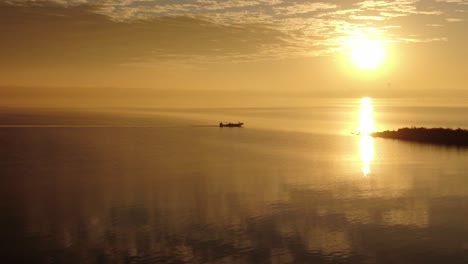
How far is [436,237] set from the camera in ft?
120

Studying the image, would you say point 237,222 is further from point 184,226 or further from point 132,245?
point 132,245

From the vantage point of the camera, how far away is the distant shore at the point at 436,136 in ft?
344

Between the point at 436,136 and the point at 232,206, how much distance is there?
78640 millimetres

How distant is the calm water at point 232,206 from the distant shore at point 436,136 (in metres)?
14.3

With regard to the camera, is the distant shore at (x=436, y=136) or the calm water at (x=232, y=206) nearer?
the calm water at (x=232, y=206)

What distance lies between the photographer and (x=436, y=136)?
10969cm

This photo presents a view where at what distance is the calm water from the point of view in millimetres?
33156

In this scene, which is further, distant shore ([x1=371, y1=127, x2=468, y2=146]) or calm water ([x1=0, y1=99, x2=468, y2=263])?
distant shore ([x1=371, y1=127, x2=468, y2=146])

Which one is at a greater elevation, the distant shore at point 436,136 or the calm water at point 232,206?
the distant shore at point 436,136

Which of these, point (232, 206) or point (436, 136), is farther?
point (436, 136)

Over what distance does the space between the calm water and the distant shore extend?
14.3 meters

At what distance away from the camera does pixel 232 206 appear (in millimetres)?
46938

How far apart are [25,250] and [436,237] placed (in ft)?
99.2

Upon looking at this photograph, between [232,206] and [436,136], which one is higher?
[436,136]
